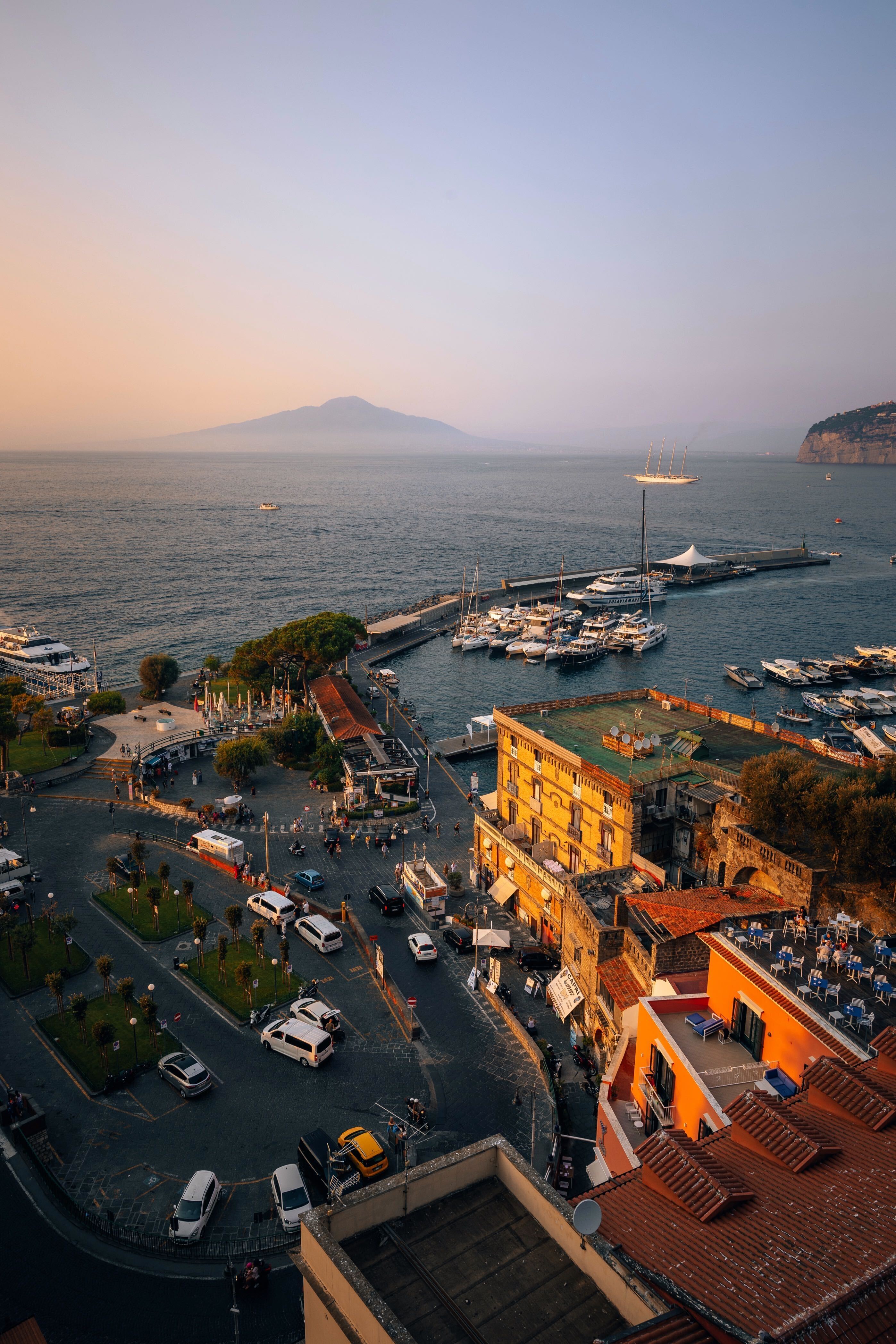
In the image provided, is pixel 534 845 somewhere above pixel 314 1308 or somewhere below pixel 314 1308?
below

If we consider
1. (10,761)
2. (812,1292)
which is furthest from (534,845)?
(10,761)

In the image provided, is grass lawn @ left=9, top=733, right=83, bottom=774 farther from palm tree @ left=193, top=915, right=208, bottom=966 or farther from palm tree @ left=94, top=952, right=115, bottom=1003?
palm tree @ left=94, top=952, right=115, bottom=1003

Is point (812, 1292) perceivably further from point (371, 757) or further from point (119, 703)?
point (119, 703)

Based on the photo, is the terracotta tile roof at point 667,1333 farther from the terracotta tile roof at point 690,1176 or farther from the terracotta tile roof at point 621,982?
the terracotta tile roof at point 621,982

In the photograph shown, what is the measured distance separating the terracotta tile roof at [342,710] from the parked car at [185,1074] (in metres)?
27.7

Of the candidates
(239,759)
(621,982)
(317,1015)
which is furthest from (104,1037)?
(239,759)

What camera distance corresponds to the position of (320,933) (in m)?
31.6

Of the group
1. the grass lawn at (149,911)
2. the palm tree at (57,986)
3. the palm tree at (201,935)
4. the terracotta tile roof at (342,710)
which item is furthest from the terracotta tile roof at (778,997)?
the terracotta tile roof at (342,710)

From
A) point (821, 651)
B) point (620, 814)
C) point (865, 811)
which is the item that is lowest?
point (821, 651)

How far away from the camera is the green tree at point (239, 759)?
4703cm

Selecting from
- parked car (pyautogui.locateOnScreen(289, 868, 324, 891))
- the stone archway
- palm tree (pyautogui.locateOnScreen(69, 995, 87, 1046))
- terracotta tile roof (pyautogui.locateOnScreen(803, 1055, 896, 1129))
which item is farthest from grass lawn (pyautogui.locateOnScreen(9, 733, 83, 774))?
terracotta tile roof (pyautogui.locateOnScreen(803, 1055, 896, 1129))

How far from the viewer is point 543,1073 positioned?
2491 centimetres

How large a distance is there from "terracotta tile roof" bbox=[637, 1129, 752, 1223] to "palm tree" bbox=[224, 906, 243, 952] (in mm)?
20588

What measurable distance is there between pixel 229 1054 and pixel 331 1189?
288 inches
